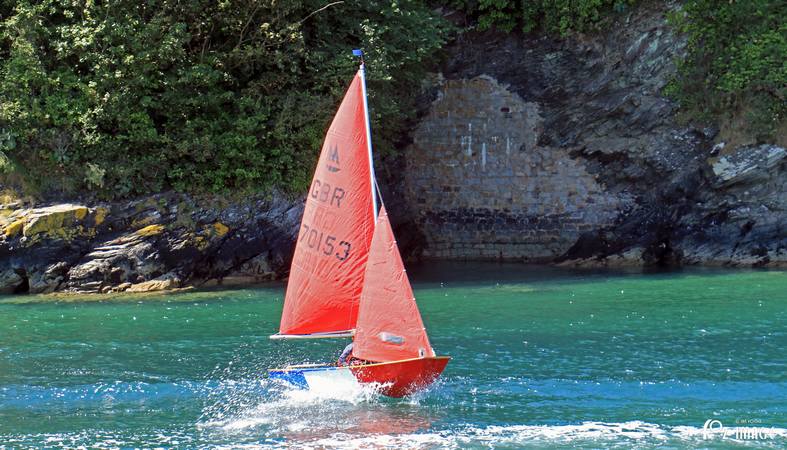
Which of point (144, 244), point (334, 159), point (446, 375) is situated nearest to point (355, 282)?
point (334, 159)

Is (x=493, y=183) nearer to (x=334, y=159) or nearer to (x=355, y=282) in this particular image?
(x=334, y=159)

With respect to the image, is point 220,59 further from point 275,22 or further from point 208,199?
point 208,199

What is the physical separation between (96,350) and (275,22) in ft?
39.8

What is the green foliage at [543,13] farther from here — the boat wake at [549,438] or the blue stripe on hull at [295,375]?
the boat wake at [549,438]

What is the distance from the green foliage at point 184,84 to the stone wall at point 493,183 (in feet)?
12.2

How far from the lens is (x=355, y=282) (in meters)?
16.0

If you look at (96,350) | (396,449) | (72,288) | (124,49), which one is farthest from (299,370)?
(124,49)

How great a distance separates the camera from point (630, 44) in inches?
1219

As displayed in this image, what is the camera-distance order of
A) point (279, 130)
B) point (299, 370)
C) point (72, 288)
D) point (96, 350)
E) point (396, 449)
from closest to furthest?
point (396, 449) < point (299, 370) < point (96, 350) < point (72, 288) < point (279, 130)

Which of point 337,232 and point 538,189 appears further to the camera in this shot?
point 538,189

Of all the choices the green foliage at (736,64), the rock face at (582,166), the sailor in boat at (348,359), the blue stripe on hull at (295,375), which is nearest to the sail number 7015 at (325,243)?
the sailor in boat at (348,359)

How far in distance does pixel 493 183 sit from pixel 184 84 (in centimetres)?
1024

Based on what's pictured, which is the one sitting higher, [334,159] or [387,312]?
[334,159]

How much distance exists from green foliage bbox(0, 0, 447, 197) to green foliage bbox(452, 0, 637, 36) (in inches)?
126
